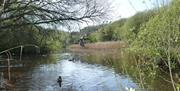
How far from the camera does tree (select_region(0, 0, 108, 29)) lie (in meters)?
19.3

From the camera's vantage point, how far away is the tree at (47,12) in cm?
1928

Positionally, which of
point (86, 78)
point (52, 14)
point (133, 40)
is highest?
point (52, 14)

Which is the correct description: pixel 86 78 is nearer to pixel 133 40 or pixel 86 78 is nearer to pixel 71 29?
pixel 71 29

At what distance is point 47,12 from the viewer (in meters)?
19.7

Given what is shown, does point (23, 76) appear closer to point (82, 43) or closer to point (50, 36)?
point (50, 36)

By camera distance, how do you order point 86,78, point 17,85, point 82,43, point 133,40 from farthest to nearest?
1. point 82,43
2. point 86,78
3. point 17,85
4. point 133,40

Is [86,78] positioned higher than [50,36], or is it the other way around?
[50,36]

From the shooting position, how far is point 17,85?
21.1 m

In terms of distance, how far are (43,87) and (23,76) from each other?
203 inches

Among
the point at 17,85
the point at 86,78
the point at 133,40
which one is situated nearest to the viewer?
the point at 133,40

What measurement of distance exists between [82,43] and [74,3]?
6149 centimetres

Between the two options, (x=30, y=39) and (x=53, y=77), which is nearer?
(x=30, y=39)

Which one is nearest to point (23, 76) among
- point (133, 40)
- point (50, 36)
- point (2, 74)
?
point (2, 74)

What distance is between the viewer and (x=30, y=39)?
21828 millimetres
